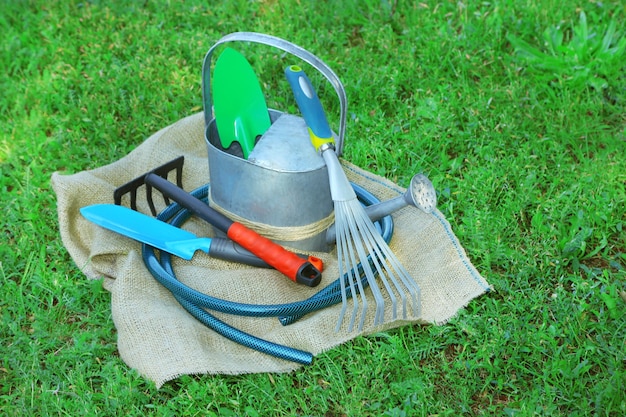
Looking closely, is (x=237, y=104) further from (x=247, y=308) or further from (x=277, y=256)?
(x=247, y=308)

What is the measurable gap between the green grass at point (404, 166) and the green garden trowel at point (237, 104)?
50 cm

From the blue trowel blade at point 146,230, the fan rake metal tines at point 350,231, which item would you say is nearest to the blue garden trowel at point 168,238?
the blue trowel blade at point 146,230

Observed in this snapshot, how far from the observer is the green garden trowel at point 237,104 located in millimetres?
2057

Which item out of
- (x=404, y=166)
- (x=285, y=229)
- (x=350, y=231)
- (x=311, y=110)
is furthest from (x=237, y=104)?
(x=404, y=166)

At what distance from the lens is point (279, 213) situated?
78.5 inches

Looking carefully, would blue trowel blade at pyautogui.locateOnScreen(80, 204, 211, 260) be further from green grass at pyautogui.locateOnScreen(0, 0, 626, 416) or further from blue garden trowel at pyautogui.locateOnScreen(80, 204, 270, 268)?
green grass at pyautogui.locateOnScreen(0, 0, 626, 416)

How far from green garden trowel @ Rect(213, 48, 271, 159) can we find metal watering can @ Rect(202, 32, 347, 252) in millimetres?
55

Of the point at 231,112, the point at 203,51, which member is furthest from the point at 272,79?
the point at 231,112

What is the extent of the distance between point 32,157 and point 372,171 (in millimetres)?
1193

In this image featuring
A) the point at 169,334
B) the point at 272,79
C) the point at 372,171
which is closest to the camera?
the point at 169,334

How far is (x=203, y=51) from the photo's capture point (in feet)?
9.73

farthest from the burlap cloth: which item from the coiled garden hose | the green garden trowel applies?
the green garden trowel

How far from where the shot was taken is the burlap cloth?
71.7 inches

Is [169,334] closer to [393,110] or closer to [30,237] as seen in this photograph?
[30,237]
